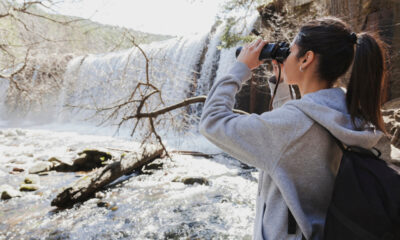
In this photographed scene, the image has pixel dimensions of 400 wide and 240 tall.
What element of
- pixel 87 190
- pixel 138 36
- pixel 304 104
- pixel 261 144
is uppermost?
pixel 138 36

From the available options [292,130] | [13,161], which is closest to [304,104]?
[292,130]

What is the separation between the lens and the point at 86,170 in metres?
6.74

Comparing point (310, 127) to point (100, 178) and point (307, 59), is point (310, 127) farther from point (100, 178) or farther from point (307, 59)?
point (100, 178)

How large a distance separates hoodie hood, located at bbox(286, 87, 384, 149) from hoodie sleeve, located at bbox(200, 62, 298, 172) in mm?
49

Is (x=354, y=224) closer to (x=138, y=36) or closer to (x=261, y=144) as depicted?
(x=261, y=144)

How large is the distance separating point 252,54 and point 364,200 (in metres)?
0.64

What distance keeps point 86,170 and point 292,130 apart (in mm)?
6817

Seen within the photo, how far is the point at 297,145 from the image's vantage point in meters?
0.81

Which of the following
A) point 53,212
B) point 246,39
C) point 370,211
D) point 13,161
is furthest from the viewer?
point 13,161

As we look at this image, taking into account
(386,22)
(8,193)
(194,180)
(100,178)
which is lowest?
(8,193)

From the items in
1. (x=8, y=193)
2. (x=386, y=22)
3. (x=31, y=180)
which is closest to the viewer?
(x=8, y=193)

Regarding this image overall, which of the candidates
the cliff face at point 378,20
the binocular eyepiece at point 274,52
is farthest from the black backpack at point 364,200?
the cliff face at point 378,20

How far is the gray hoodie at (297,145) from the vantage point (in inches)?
31.9

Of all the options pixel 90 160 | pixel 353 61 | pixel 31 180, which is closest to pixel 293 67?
pixel 353 61
